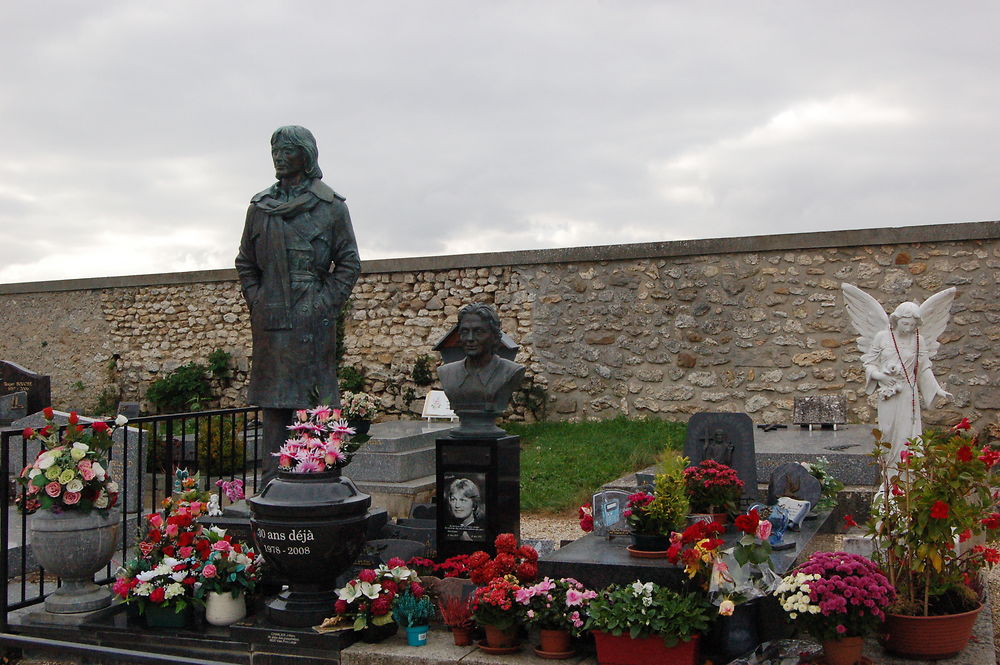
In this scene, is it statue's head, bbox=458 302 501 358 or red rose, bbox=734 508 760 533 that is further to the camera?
statue's head, bbox=458 302 501 358

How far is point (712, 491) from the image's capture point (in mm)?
6328

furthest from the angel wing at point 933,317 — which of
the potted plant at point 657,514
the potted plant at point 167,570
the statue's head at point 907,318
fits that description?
the potted plant at point 167,570

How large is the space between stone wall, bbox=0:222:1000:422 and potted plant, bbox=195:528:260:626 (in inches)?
298

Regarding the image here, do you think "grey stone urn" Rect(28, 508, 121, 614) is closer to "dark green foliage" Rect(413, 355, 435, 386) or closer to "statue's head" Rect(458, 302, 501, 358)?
"statue's head" Rect(458, 302, 501, 358)

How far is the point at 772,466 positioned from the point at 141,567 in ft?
16.6

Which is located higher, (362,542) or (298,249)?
(298,249)

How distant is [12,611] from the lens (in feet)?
18.7

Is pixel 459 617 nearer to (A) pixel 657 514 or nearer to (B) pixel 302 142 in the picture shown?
(A) pixel 657 514

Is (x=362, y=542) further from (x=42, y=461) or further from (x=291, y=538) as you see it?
(x=42, y=461)

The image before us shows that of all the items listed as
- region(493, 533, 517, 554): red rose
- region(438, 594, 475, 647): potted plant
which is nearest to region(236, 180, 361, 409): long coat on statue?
region(493, 533, 517, 554): red rose

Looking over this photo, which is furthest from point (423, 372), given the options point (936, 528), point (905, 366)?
point (936, 528)

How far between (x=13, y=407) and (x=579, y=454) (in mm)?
6785

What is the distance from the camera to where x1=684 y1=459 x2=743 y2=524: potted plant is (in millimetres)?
6320

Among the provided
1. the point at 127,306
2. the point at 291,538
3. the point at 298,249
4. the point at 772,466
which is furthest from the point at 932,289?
the point at 127,306
